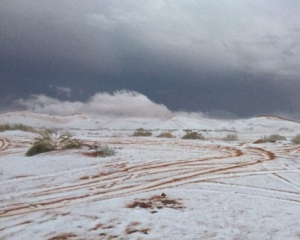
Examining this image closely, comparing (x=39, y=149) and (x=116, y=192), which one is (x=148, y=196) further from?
(x=39, y=149)

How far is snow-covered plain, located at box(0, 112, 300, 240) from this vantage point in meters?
5.32

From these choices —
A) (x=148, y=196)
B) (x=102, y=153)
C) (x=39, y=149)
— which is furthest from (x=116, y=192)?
(x=39, y=149)

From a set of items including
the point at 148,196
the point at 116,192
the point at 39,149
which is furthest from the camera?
the point at 39,149

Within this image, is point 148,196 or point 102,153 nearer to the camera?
point 148,196

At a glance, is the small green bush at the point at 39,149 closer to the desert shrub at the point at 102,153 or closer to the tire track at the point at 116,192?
the desert shrub at the point at 102,153

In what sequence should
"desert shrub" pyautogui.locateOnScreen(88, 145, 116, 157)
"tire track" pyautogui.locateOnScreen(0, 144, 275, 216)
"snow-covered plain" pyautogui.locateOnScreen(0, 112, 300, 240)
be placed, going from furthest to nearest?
1. "desert shrub" pyautogui.locateOnScreen(88, 145, 116, 157)
2. "tire track" pyautogui.locateOnScreen(0, 144, 275, 216)
3. "snow-covered plain" pyautogui.locateOnScreen(0, 112, 300, 240)

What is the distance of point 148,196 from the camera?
730 cm

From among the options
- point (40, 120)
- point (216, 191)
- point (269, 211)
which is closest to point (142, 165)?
point (216, 191)

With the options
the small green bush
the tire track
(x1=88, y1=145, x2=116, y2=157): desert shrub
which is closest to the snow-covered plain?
the tire track

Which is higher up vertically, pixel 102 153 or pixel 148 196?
pixel 102 153

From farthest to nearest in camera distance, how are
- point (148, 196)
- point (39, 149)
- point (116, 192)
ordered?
point (39, 149) < point (116, 192) < point (148, 196)

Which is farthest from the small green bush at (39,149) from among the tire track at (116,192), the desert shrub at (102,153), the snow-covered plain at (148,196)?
the tire track at (116,192)

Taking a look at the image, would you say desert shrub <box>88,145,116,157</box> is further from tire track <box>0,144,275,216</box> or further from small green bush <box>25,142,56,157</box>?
tire track <box>0,144,275,216</box>

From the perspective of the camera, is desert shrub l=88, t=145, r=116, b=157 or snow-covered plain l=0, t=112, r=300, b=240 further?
desert shrub l=88, t=145, r=116, b=157
